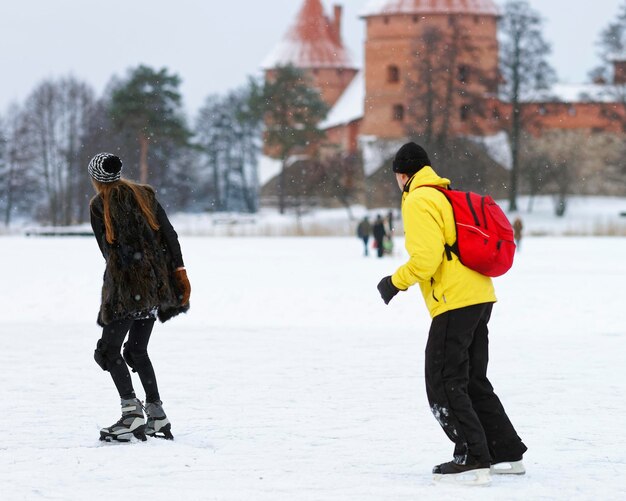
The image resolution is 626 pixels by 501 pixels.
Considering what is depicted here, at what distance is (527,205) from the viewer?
259ft

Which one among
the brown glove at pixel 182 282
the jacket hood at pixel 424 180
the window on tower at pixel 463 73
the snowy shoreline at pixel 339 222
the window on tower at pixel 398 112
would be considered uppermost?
the window on tower at pixel 463 73

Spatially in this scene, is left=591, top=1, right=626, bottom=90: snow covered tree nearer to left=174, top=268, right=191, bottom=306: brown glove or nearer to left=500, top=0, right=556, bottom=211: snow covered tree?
left=500, top=0, right=556, bottom=211: snow covered tree

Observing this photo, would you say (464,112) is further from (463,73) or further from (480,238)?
(480,238)

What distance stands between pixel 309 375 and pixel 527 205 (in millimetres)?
70024

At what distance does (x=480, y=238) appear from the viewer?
228 inches

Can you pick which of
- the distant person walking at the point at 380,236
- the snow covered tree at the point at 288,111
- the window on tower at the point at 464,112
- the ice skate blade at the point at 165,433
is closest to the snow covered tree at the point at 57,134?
A: the snow covered tree at the point at 288,111

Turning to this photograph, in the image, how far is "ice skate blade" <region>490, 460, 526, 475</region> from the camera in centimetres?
611

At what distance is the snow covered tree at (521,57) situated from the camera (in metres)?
72.6

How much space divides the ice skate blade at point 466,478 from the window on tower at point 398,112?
88.5 meters

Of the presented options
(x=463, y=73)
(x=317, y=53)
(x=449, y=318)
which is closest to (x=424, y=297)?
(x=449, y=318)

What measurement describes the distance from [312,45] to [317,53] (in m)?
1.18

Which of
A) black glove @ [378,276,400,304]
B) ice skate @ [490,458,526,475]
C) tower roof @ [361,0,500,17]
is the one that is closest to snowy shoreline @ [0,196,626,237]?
tower roof @ [361,0,500,17]

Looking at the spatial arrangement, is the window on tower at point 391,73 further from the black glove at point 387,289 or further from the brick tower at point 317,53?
the black glove at point 387,289

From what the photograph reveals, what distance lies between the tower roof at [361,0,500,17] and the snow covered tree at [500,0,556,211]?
66.5ft
